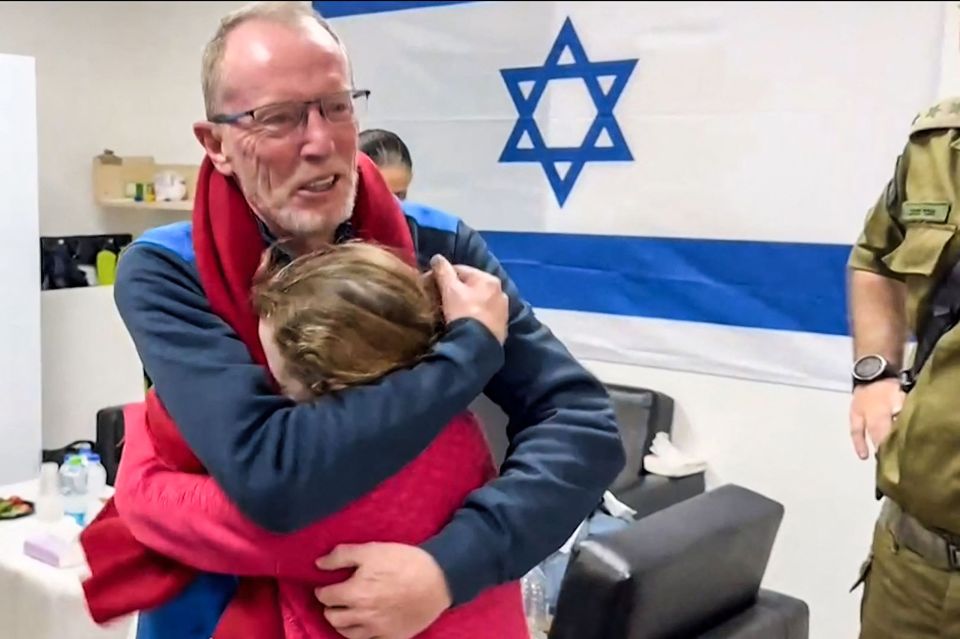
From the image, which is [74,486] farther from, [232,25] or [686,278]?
[686,278]

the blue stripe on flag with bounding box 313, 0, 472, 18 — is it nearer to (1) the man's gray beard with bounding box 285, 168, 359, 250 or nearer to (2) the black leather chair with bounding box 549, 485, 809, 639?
→ (2) the black leather chair with bounding box 549, 485, 809, 639

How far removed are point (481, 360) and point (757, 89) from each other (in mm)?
2108

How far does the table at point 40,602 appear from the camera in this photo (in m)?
1.75

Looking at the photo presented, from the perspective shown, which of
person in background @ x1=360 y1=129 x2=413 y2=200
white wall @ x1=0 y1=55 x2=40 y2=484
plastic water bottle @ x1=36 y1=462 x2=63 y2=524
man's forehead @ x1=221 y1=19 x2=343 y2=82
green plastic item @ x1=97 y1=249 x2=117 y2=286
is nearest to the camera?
man's forehead @ x1=221 y1=19 x2=343 y2=82

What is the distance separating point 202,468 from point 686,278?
7.14 ft

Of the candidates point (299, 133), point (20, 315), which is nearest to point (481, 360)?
point (299, 133)

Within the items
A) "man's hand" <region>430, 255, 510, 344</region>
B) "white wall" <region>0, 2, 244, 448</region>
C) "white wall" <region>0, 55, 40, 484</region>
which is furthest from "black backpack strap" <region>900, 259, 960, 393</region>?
"white wall" <region>0, 2, 244, 448</region>

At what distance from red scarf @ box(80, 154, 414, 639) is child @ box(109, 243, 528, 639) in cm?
2

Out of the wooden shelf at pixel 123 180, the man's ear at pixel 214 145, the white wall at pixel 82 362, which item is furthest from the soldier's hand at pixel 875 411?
the wooden shelf at pixel 123 180

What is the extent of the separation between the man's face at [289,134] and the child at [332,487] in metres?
0.09

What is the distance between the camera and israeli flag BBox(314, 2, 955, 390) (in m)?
2.60

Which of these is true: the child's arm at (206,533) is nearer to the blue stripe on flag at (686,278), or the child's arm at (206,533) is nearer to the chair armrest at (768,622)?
the chair armrest at (768,622)

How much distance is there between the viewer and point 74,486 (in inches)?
85.9

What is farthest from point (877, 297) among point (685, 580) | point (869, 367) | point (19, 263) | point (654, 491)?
point (19, 263)
